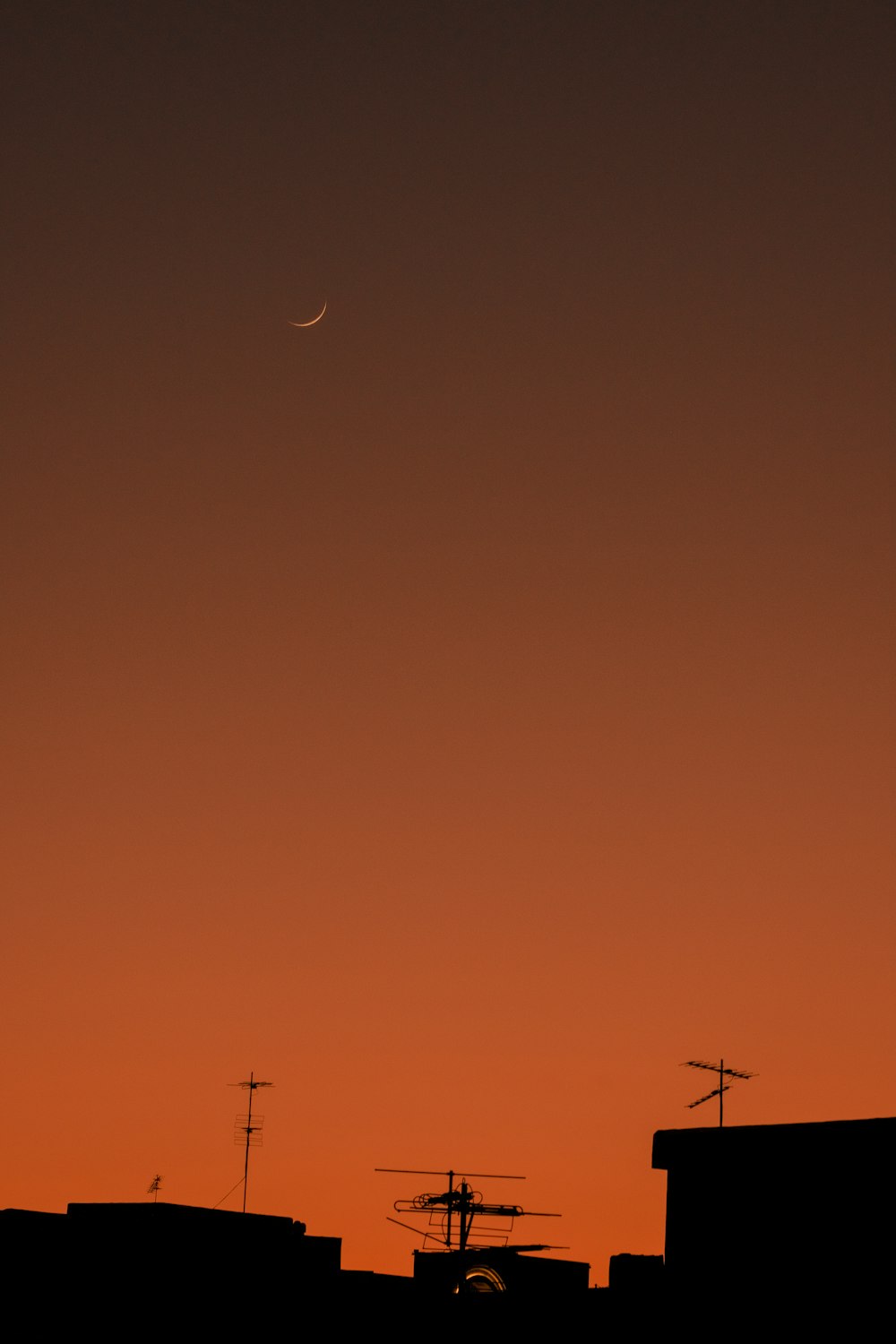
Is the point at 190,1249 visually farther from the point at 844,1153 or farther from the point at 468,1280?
the point at 844,1153

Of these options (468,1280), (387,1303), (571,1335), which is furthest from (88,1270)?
(468,1280)

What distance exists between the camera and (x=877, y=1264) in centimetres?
2942

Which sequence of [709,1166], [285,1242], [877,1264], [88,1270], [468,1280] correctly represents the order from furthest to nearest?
[468,1280], [285,1242], [88,1270], [709,1166], [877,1264]

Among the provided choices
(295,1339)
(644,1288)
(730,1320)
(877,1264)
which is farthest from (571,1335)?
(877,1264)

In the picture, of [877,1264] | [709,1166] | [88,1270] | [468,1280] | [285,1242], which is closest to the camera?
[877,1264]

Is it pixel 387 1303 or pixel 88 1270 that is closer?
pixel 88 1270

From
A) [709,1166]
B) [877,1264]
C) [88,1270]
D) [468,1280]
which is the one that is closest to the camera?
[877,1264]

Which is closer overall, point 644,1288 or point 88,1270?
point 88,1270

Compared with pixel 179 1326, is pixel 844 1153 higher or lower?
higher

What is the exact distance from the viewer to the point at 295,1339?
1613 inches

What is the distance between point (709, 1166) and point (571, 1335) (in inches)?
393

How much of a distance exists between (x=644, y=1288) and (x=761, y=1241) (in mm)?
12612

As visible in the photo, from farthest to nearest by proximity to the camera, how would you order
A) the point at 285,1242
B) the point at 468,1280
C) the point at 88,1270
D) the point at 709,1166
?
1. the point at 468,1280
2. the point at 285,1242
3. the point at 88,1270
4. the point at 709,1166

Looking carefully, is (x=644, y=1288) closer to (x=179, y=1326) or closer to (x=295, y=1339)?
(x=295, y=1339)
